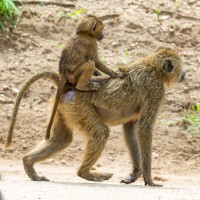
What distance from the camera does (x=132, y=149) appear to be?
11656 millimetres

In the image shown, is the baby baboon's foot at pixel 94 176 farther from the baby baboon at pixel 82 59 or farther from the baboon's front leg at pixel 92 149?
the baby baboon at pixel 82 59

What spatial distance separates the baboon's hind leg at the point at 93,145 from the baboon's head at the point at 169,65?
1.13m

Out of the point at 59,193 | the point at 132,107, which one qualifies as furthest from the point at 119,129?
the point at 59,193

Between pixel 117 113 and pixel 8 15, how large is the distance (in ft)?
17.5

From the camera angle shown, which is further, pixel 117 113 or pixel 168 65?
pixel 168 65

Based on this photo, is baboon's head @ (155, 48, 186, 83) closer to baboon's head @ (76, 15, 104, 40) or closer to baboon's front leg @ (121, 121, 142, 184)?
baboon's front leg @ (121, 121, 142, 184)

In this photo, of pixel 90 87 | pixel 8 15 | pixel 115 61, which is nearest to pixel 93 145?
pixel 90 87

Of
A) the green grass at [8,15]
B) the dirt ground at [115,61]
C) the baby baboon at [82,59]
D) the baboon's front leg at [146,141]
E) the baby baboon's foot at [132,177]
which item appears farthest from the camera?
the green grass at [8,15]

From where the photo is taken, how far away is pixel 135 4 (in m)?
17.1

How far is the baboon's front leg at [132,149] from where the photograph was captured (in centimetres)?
1151

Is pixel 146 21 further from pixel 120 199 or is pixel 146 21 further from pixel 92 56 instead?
pixel 120 199

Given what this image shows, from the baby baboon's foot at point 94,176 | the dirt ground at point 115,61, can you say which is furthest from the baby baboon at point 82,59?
the dirt ground at point 115,61

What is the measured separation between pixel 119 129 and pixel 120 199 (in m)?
5.56

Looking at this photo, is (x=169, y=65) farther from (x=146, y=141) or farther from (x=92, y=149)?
(x=92, y=149)
